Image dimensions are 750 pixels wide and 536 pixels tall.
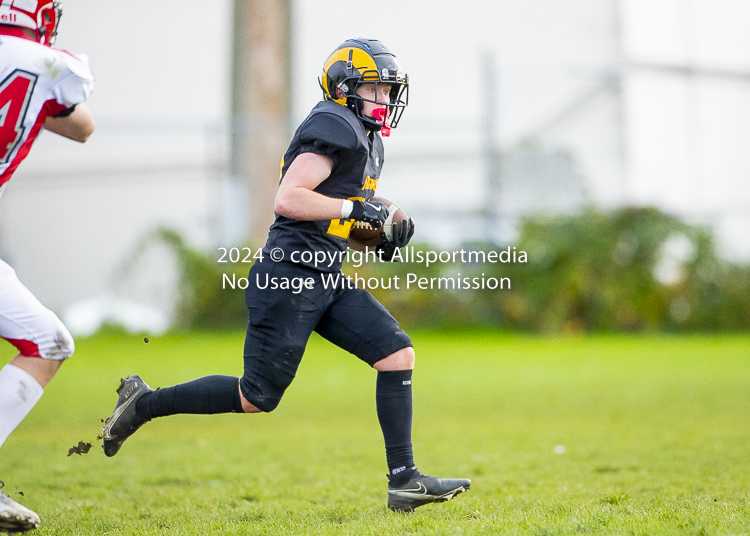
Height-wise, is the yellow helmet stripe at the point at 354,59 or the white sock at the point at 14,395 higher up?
the yellow helmet stripe at the point at 354,59

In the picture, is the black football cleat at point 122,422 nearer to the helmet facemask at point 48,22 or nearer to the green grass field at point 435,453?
the green grass field at point 435,453

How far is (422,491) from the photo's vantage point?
127 inches

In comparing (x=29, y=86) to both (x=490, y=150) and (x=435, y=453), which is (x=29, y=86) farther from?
(x=490, y=150)

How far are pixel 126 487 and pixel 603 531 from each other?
2371mm

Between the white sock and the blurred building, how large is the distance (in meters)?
9.86

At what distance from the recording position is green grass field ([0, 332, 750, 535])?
3080 millimetres

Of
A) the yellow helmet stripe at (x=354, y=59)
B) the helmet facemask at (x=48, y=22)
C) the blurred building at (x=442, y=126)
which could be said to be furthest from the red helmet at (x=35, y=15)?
the blurred building at (x=442, y=126)

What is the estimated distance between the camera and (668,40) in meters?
15.3

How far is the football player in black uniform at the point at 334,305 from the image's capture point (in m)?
3.21

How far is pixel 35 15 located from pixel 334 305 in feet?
5.09

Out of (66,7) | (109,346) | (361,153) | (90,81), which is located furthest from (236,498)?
(66,7)

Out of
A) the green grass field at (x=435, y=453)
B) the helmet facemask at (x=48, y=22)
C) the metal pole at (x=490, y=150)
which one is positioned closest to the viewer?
the helmet facemask at (x=48, y=22)

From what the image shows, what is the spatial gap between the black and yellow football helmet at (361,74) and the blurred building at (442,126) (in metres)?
9.36

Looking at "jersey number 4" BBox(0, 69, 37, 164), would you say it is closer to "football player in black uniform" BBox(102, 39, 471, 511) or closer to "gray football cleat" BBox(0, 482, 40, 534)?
"football player in black uniform" BBox(102, 39, 471, 511)
